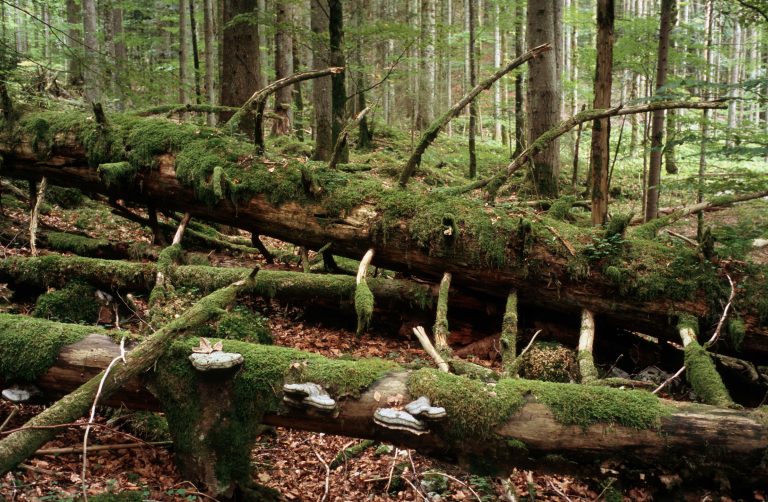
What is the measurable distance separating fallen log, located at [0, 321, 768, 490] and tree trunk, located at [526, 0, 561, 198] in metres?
7.64

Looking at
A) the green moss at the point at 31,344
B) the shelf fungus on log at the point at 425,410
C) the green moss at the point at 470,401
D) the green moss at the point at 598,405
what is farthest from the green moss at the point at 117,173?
the green moss at the point at 598,405

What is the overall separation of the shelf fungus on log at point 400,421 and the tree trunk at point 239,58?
7.83 meters

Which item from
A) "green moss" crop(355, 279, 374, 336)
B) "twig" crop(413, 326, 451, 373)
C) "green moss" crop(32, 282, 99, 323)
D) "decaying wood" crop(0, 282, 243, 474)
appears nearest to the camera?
"decaying wood" crop(0, 282, 243, 474)

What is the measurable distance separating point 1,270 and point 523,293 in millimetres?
6440

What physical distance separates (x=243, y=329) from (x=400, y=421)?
2890 mm

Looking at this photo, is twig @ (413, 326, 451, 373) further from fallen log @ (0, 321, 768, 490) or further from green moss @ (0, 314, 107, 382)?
green moss @ (0, 314, 107, 382)

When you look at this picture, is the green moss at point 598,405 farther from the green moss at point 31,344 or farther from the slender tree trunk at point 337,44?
the slender tree trunk at point 337,44

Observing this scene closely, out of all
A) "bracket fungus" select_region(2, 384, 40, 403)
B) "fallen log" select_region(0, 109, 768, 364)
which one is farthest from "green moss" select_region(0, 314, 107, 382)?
"fallen log" select_region(0, 109, 768, 364)

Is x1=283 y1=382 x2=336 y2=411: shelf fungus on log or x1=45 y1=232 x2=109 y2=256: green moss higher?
x1=45 y1=232 x2=109 y2=256: green moss

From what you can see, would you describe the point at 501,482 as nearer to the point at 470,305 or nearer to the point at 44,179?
the point at 470,305

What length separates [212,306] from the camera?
14.1ft

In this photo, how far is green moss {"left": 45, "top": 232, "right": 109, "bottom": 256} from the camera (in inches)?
312

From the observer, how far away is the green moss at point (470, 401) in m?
3.70

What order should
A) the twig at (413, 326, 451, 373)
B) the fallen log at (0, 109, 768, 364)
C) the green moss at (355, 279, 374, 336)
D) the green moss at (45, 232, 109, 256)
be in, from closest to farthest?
1. the twig at (413, 326, 451, 373)
2. the green moss at (355, 279, 374, 336)
3. the fallen log at (0, 109, 768, 364)
4. the green moss at (45, 232, 109, 256)
